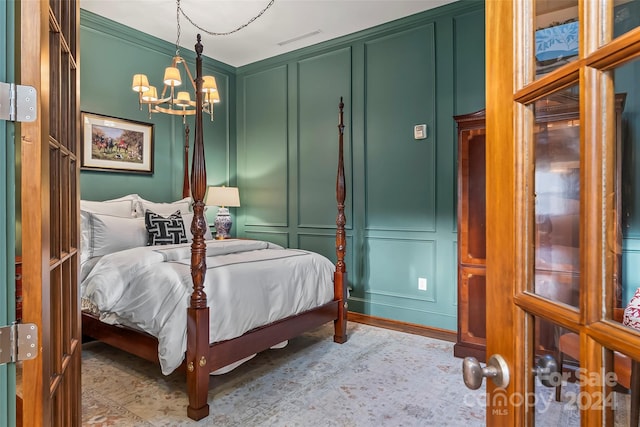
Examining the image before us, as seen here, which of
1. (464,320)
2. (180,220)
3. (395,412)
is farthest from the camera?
(180,220)

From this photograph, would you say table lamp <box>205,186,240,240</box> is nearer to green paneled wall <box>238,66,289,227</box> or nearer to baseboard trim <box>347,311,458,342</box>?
green paneled wall <box>238,66,289,227</box>

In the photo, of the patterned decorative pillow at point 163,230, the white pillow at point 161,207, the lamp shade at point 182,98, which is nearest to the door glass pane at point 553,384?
the patterned decorative pillow at point 163,230

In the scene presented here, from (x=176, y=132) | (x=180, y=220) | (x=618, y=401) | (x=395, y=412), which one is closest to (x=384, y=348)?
(x=395, y=412)

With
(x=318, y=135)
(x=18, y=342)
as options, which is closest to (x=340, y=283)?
(x=318, y=135)

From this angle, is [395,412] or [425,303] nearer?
[395,412]

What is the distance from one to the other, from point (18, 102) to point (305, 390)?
6.91 ft

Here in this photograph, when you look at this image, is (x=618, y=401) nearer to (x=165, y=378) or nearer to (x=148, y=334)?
(x=148, y=334)

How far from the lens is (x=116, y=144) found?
395 cm

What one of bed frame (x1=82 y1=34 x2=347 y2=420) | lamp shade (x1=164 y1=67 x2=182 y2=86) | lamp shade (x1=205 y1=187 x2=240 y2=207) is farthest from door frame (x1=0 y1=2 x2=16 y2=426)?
lamp shade (x1=205 y1=187 x2=240 y2=207)

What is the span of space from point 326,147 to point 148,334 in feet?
9.14

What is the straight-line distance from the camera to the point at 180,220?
353cm

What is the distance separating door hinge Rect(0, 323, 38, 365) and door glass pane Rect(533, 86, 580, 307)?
3.32ft

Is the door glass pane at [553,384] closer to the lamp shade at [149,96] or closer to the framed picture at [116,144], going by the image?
the lamp shade at [149,96]

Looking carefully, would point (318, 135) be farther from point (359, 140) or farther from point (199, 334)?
point (199, 334)
